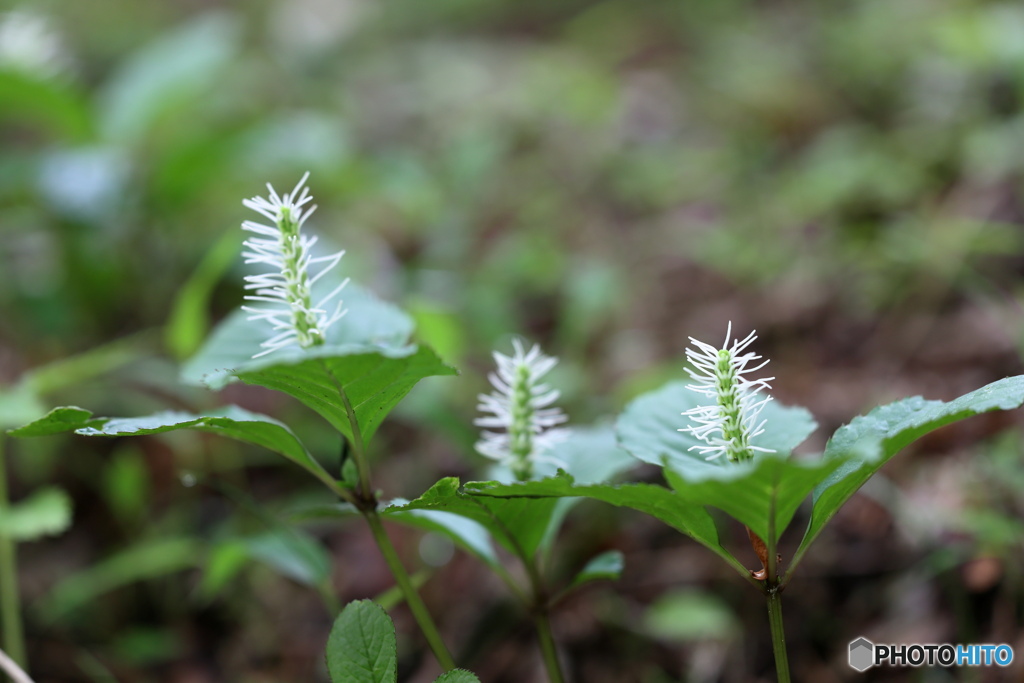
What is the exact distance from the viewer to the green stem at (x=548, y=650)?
1017mm

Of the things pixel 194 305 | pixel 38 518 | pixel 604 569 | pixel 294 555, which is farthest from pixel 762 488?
pixel 194 305

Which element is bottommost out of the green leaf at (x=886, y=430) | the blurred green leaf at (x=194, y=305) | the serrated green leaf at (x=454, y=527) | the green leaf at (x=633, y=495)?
the green leaf at (x=633, y=495)

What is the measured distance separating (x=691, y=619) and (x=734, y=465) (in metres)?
0.76

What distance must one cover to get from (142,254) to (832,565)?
2442 millimetres

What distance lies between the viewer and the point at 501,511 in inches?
36.7

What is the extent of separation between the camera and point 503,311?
2.48 meters

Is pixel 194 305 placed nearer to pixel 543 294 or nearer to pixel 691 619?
pixel 691 619

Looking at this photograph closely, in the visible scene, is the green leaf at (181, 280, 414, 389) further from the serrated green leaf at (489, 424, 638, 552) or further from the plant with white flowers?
the serrated green leaf at (489, 424, 638, 552)

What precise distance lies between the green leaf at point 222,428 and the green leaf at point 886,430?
0.62 meters

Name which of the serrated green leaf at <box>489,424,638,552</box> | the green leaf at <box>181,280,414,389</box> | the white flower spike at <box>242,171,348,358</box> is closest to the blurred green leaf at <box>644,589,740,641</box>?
the serrated green leaf at <box>489,424,638,552</box>

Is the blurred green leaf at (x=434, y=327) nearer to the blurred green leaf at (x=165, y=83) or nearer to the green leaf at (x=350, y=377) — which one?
the green leaf at (x=350, y=377)

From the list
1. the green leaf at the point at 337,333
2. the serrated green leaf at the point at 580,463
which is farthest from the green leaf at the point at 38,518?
the serrated green leaf at the point at 580,463

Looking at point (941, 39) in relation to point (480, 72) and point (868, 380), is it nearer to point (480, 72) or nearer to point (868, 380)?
point (868, 380)

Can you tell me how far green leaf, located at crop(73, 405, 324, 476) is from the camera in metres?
0.80
